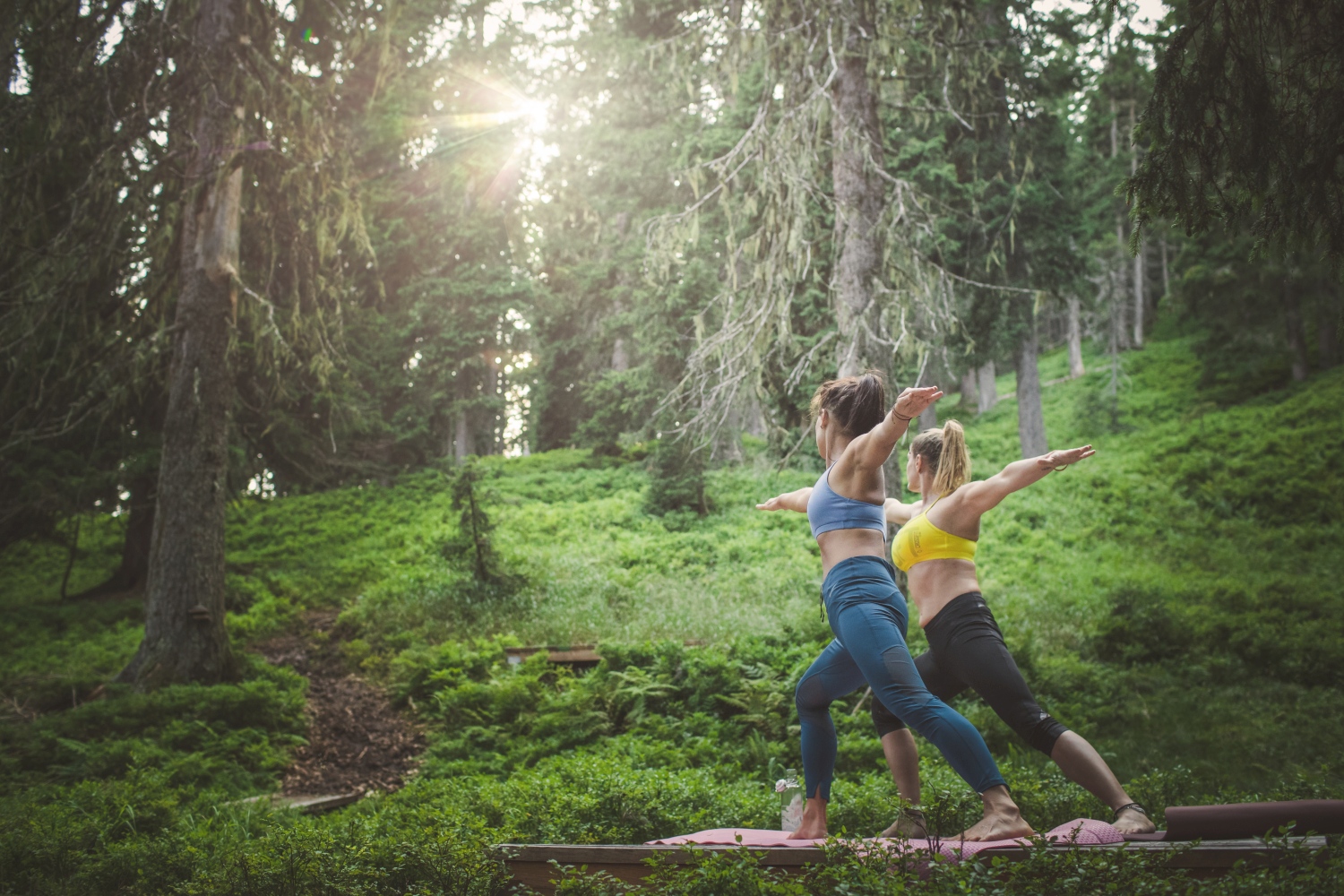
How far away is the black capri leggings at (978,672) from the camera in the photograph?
133 inches

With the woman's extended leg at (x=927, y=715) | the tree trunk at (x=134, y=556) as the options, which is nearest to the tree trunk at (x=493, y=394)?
the tree trunk at (x=134, y=556)

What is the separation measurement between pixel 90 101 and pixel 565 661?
8458mm

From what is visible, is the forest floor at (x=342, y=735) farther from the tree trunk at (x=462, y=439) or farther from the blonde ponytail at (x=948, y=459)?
the tree trunk at (x=462, y=439)

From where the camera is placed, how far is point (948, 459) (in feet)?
12.9

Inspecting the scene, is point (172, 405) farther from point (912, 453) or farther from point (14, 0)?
point (912, 453)

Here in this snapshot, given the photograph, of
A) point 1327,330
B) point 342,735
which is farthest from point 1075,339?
point 342,735

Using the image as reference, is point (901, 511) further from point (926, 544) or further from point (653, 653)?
point (653, 653)

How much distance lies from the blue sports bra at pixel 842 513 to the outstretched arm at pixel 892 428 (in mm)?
197

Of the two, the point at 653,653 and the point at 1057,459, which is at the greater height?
the point at 1057,459

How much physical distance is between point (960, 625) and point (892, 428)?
3.34 feet

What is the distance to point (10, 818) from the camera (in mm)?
4949

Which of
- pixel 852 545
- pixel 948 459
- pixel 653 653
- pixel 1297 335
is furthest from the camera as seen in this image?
pixel 1297 335

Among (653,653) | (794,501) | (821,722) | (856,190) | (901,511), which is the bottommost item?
(653,653)

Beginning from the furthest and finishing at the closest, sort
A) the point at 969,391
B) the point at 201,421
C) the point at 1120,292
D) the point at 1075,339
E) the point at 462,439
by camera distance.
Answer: the point at 969,391
the point at 1075,339
the point at 1120,292
the point at 462,439
the point at 201,421
